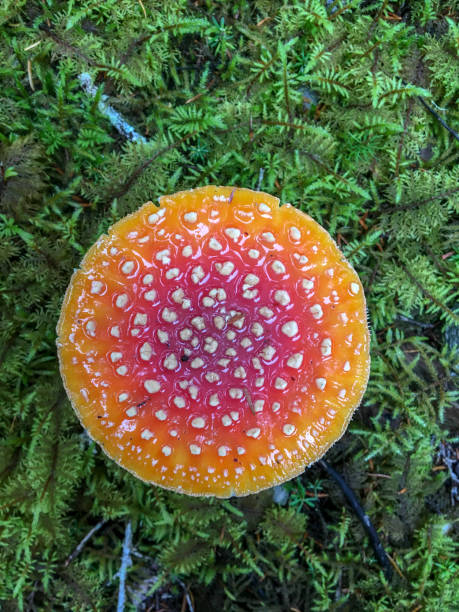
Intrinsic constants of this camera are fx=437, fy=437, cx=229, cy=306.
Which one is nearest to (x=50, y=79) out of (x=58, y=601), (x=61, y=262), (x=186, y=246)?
(x=61, y=262)

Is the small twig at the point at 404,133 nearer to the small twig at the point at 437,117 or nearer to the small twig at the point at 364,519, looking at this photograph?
the small twig at the point at 437,117

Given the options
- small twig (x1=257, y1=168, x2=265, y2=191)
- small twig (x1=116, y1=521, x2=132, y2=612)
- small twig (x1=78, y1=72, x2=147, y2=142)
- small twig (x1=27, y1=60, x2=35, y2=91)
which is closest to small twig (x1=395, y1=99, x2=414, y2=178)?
small twig (x1=257, y1=168, x2=265, y2=191)

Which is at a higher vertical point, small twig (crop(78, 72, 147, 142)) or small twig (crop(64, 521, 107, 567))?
small twig (crop(78, 72, 147, 142))

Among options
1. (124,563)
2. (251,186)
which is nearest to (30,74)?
(251,186)

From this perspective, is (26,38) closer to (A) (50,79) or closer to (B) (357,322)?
(A) (50,79)

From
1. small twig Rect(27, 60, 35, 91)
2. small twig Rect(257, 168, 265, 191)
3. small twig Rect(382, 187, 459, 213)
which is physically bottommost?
small twig Rect(382, 187, 459, 213)

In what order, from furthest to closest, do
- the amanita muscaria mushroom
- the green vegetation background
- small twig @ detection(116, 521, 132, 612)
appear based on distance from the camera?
small twig @ detection(116, 521, 132, 612)
the green vegetation background
the amanita muscaria mushroom

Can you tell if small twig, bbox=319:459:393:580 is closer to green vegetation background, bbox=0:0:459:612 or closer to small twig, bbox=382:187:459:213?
green vegetation background, bbox=0:0:459:612
